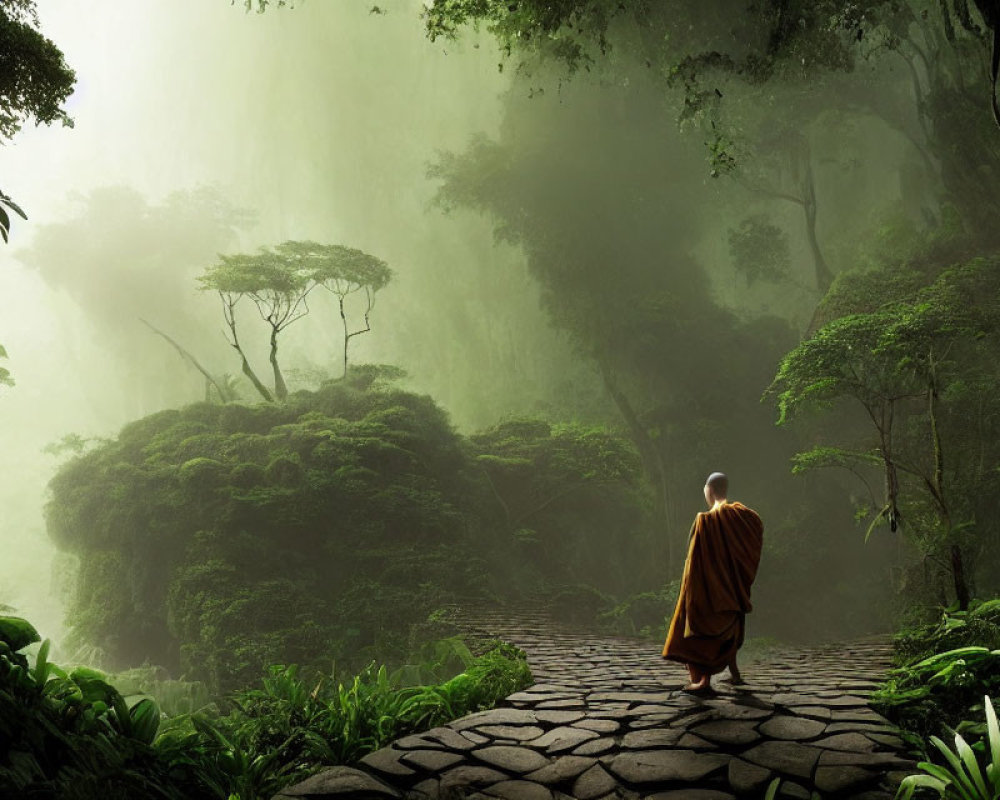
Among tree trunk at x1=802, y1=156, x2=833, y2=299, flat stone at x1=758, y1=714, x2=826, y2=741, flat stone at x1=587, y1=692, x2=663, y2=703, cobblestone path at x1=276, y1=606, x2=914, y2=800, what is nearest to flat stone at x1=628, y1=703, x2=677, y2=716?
cobblestone path at x1=276, y1=606, x2=914, y2=800

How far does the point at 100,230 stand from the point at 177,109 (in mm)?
28920

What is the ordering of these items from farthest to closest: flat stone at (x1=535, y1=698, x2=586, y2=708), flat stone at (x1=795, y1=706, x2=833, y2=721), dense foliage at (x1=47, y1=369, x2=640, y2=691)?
dense foliage at (x1=47, y1=369, x2=640, y2=691) → flat stone at (x1=535, y1=698, x2=586, y2=708) → flat stone at (x1=795, y1=706, x2=833, y2=721)

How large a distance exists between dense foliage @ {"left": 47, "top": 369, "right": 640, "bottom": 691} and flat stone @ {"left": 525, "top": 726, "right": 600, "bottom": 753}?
749 centimetres

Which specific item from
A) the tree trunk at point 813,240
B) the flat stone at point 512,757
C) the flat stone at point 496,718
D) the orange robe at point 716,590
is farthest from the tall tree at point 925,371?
the tree trunk at point 813,240

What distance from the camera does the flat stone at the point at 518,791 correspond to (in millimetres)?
2707

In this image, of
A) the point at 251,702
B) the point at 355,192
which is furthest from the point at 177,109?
the point at 251,702

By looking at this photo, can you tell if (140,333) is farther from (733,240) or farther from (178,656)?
(733,240)

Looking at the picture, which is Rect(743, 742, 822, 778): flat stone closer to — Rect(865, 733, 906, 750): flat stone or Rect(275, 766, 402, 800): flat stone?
Rect(865, 733, 906, 750): flat stone

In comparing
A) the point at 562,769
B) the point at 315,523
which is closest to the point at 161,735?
the point at 562,769

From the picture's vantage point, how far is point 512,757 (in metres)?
3.15

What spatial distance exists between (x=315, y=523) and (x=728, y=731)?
1078cm

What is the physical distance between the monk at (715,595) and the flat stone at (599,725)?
2.86ft

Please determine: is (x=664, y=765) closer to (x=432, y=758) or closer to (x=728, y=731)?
(x=728, y=731)

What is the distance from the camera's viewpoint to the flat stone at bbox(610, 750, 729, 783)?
110 inches
